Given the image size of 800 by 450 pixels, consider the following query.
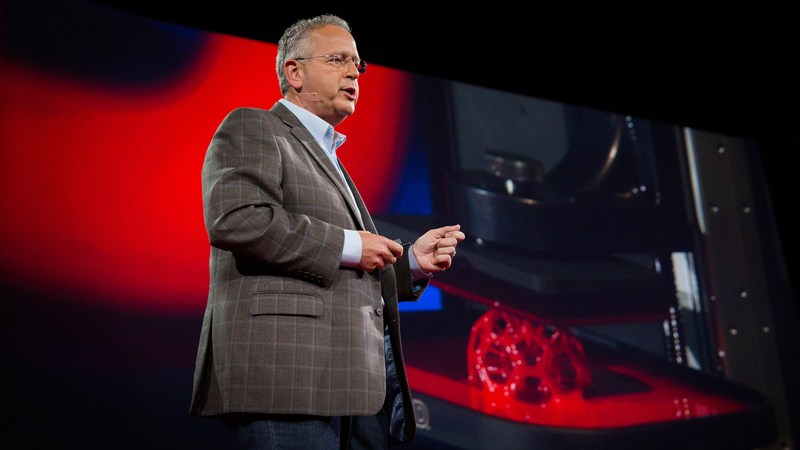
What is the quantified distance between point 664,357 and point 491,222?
3.17 ft

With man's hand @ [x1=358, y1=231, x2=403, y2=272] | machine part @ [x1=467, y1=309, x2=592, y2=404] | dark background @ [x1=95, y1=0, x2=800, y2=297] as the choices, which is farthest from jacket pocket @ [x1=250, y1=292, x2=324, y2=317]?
dark background @ [x1=95, y1=0, x2=800, y2=297]

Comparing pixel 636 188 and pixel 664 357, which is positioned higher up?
pixel 636 188

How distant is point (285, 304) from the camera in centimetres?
119

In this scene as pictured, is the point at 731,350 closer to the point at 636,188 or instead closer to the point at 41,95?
the point at 636,188

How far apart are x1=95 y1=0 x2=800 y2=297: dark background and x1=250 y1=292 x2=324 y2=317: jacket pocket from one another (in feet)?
6.07

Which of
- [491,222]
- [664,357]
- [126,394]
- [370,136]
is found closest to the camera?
[126,394]

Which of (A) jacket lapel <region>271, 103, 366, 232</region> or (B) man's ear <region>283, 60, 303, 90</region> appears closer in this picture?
(A) jacket lapel <region>271, 103, 366, 232</region>

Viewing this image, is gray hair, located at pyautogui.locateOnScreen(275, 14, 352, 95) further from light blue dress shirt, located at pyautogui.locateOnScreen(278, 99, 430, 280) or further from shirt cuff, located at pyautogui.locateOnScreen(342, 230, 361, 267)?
shirt cuff, located at pyautogui.locateOnScreen(342, 230, 361, 267)

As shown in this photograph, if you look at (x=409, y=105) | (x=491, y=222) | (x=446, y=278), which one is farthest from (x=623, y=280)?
(x=409, y=105)

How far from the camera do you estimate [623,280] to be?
9.93ft

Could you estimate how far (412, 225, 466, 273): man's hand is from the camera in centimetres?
141

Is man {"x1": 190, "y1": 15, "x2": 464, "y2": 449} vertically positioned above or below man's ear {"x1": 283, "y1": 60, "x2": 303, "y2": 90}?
below

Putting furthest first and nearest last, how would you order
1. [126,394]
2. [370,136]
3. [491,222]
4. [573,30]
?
[573,30] < [491,222] < [370,136] < [126,394]

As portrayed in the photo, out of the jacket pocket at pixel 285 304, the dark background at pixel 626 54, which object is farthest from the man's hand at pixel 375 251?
the dark background at pixel 626 54
